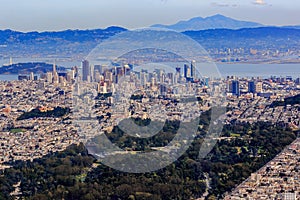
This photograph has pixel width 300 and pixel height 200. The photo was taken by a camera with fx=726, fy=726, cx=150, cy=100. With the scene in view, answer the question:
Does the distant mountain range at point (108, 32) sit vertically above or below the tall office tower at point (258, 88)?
above

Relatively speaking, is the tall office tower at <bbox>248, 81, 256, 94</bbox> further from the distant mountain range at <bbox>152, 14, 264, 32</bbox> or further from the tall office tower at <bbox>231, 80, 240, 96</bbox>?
the distant mountain range at <bbox>152, 14, 264, 32</bbox>

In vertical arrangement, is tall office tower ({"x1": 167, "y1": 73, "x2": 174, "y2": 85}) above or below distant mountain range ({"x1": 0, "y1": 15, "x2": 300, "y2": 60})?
below

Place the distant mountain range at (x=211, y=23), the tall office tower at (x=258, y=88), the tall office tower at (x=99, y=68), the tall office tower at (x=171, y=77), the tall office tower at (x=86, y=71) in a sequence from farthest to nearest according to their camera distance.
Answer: the distant mountain range at (x=211, y=23) < the tall office tower at (x=258, y=88) < the tall office tower at (x=86, y=71) < the tall office tower at (x=99, y=68) < the tall office tower at (x=171, y=77)

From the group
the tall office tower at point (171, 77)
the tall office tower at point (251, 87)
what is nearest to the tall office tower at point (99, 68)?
the tall office tower at point (171, 77)

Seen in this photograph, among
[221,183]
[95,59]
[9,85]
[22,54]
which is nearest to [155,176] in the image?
[221,183]

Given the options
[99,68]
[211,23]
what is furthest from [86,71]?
[211,23]

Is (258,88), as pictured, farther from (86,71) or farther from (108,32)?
(108,32)

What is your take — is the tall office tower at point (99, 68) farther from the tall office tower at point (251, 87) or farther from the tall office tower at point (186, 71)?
the tall office tower at point (251, 87)

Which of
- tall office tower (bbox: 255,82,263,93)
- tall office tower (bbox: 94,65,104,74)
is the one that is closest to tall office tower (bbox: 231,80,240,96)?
tall office tower (bbox: 255,82,263,93)

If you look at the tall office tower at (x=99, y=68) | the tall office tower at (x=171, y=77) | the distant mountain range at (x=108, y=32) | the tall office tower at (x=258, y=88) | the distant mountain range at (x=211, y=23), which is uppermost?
the distant mountain range at (x=211, y=23)

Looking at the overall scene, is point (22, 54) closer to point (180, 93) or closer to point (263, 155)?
point (180, 93)

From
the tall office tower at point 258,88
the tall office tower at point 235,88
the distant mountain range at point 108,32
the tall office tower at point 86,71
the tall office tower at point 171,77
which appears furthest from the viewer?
the distant mountain range at point 108,32
